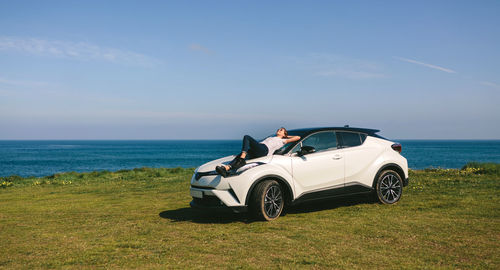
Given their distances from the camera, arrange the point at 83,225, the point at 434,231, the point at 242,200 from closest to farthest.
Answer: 1. the point at 434,231
2. the point at 242,200
3. the point at 83,225

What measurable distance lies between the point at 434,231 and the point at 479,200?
388cm

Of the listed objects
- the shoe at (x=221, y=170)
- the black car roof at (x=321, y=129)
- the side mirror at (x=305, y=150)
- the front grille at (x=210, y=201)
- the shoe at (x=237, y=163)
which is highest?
the black car roof at (x=321, y=129)

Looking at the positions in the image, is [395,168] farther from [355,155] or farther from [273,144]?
[273,144]

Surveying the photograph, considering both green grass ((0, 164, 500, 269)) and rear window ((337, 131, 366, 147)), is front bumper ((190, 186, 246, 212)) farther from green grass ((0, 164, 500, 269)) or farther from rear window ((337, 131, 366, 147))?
rear window ((337, 131, 366, 147))

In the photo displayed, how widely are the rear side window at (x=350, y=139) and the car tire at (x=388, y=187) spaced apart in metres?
0.94

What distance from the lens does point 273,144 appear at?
27.3ft

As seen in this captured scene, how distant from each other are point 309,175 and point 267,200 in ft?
3.55

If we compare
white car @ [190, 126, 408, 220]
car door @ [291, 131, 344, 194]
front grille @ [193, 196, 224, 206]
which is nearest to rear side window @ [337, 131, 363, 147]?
white car @ [190, 126, 408, 220]

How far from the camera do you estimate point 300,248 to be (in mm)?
5645

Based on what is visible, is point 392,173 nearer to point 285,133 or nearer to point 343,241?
point 285,133

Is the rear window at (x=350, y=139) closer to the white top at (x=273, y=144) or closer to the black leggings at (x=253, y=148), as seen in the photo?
the white top at (x=273, y=144)

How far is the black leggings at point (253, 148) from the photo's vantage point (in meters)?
8.09

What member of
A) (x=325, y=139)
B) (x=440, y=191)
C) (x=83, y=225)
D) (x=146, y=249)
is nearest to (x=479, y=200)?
(x=440, y=191)

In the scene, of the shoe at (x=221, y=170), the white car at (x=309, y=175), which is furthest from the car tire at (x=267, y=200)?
the shoe at (x=221, y=170)
